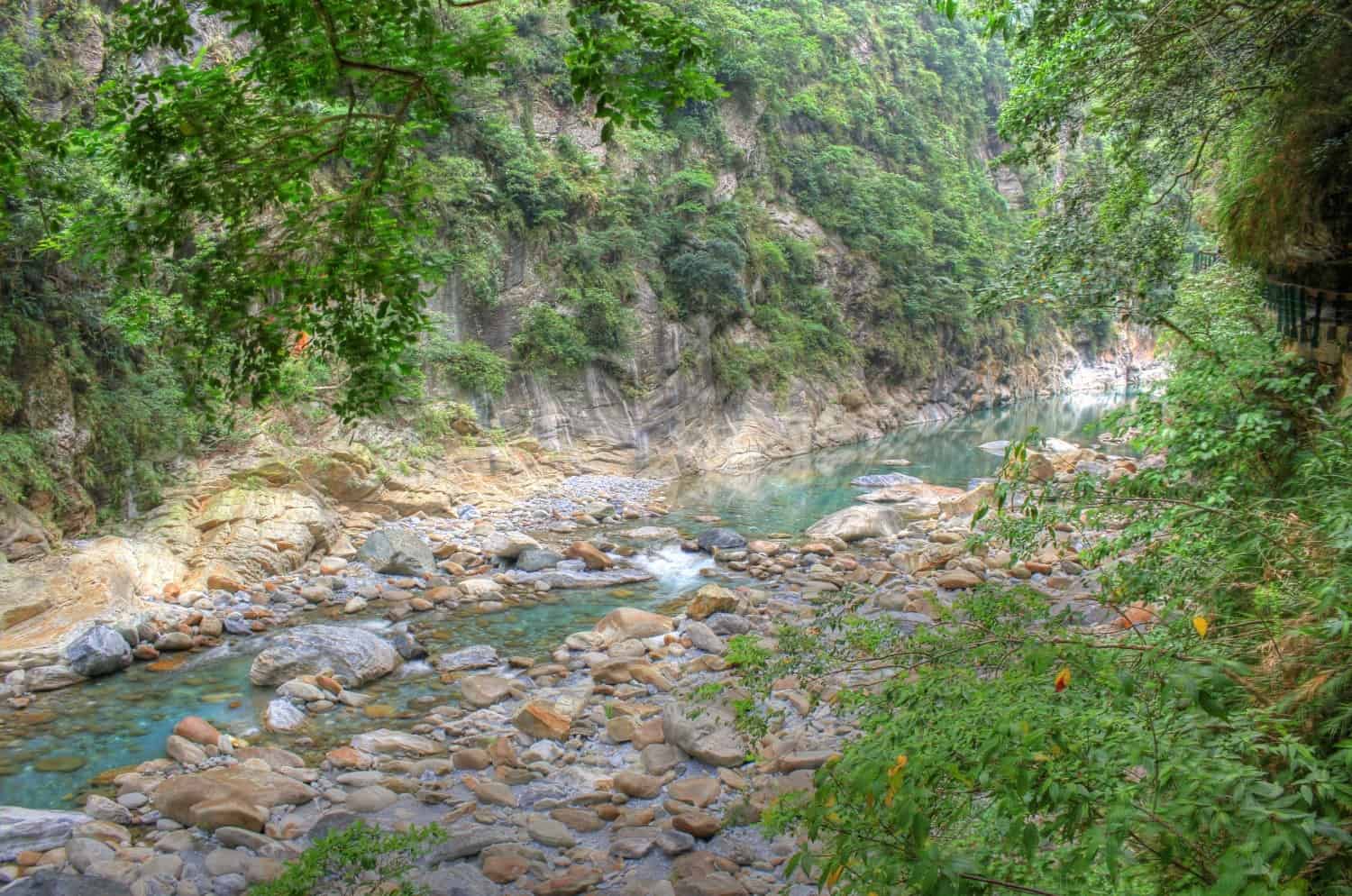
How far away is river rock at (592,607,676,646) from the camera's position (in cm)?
832

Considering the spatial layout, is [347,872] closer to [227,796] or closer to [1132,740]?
[227,796]

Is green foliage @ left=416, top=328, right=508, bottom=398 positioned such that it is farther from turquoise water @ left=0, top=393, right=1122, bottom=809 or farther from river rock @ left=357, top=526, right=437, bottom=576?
river rock @ left=357, top=526, right=437, bottom=576

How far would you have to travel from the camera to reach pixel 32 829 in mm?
4578

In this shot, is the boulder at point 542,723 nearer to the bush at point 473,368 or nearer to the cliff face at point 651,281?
the cliff face at point 651,281

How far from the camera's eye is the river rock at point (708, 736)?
18.2ft

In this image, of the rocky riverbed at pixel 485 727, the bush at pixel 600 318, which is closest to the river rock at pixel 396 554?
the rocky riverbed at pixel 485 727

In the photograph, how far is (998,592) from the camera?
3.58 metres

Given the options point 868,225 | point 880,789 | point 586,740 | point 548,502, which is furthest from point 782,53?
point 880,789

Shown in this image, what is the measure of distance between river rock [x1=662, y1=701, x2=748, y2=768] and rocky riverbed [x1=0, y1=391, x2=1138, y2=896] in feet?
0.08

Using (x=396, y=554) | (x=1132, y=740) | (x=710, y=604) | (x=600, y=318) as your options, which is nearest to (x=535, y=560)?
(x=396, y=554)

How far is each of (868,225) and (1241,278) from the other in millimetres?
22716

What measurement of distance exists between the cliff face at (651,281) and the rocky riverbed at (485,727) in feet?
7.94

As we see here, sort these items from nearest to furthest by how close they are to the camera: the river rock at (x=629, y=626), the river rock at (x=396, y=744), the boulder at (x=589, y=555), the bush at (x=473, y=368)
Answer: the river rock at (x=396, y=744)
the river rock at (x=629, y=626)
the boulder at (x=589, y=555)
the bush at (x=473, y=368)

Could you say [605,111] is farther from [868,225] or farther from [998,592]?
[868,225]
